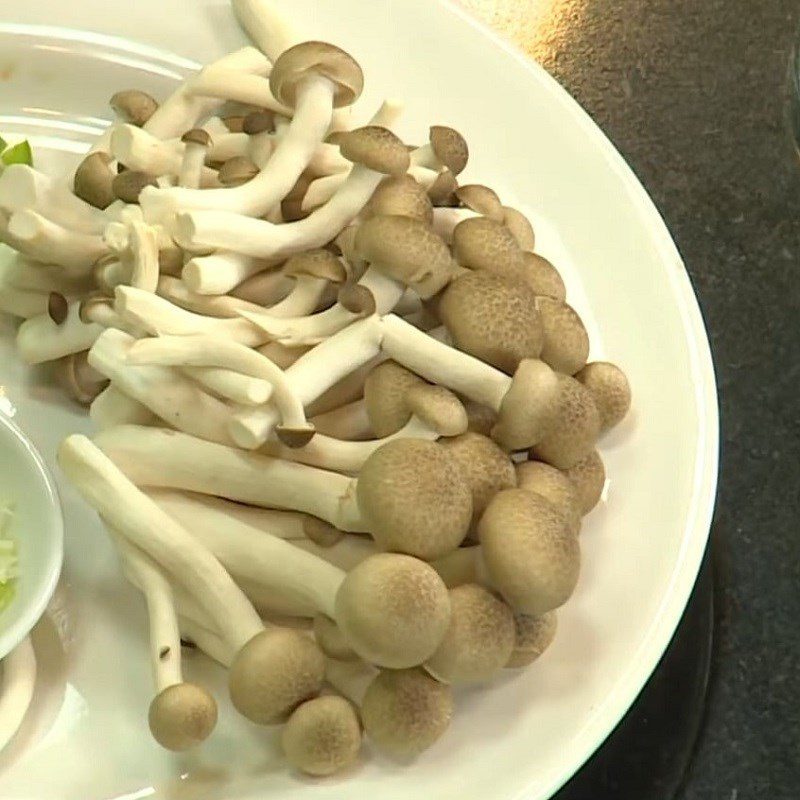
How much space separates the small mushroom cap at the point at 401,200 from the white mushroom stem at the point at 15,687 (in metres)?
0.42

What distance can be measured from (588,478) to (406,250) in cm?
23

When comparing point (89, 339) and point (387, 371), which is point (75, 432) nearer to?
point (89, 339)

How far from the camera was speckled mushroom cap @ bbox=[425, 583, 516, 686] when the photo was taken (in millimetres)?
728

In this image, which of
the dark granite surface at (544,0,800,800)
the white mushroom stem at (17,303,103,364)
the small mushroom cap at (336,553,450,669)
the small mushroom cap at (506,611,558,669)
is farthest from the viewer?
the dark granite surface at (544,0,800,800)

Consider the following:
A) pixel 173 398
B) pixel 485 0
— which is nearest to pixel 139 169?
pixel 173 398

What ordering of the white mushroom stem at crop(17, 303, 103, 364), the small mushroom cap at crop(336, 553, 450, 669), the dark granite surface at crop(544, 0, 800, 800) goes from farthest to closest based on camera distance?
the dark granite surface at crop(544, 0, 800, 800), the white mushroom stem at crop(17, 303, 103, 364), the small mushroom cap at crop(336, 553, 450, 669)

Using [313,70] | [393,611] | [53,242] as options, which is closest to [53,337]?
[53,242]

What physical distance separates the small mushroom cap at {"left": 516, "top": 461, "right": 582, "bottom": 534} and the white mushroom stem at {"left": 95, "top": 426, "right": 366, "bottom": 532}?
13 cm

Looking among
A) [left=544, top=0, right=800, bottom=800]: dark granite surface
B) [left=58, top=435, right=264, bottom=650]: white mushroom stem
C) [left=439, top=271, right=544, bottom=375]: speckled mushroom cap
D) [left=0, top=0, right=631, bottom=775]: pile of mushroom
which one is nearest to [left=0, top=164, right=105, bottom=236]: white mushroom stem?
[left=0, top=0, right=631, bottom=775]: pile of mushroom

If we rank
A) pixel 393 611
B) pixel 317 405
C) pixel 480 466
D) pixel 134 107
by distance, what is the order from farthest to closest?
pixel 134 107, pixel 317 405, pixel 480 466, pixel 393 611

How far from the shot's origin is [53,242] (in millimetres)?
903

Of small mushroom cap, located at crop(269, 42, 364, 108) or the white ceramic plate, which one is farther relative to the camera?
small mushroom cap, located at crop(269, 42, 364, 108)

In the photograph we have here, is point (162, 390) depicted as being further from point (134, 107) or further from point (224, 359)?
point (134, 107)

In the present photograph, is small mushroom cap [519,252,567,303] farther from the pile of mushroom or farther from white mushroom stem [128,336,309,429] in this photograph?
white mushroom stem [128,336,309,429]
